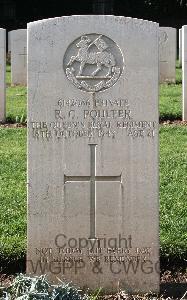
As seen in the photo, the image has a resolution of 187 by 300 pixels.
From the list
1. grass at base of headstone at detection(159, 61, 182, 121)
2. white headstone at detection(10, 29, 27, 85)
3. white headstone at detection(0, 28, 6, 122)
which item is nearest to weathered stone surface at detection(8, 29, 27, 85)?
white headstone at detection(10, 29, 27, 85)

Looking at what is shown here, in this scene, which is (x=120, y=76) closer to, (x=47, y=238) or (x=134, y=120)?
(x=134, y=120)

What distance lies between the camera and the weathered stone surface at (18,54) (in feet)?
53.6

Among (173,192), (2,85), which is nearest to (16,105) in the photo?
(2,85)

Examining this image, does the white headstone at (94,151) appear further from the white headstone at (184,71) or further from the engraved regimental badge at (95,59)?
the white headstone at (184,71)

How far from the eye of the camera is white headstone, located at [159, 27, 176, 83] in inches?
666

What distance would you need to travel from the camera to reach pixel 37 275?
5195 millimetres

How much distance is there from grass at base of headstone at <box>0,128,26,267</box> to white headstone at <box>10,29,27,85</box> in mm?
5407

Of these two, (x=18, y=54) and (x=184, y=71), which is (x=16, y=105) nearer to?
(x=18, y=54)

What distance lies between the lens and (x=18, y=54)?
16.4m

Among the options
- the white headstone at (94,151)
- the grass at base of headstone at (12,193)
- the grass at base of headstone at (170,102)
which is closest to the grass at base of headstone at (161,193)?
the grass at base of headstone at (12,193)

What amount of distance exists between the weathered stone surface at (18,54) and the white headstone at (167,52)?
287cm

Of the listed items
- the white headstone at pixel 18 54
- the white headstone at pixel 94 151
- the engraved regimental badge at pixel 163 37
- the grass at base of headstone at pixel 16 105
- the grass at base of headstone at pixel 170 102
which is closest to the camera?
the white headstone at pixel 94 151

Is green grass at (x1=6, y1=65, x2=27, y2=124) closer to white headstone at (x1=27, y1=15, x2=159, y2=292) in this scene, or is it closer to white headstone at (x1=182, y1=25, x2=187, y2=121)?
white headstone at (x1=182, y1=25, x2=187, y2=121)

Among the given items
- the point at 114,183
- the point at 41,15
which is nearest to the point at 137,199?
the point at 114,183
